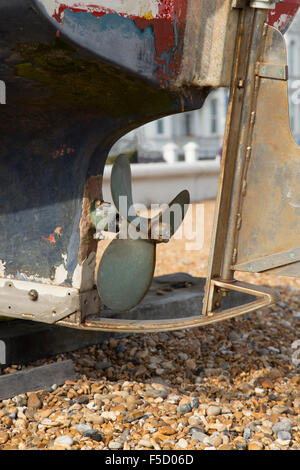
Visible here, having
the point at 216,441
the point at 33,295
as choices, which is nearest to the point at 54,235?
the point at 33,295

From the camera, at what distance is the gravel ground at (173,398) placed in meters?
2.78

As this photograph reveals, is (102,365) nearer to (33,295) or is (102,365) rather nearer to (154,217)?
(33,295)

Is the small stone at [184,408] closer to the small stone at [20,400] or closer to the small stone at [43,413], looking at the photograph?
the small stone at [43,413]

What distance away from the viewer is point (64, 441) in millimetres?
2693

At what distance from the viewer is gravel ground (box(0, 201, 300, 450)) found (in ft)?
9.11

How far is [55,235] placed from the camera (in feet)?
10.8

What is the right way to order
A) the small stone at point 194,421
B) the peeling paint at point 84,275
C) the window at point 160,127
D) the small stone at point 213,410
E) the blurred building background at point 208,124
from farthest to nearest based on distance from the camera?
the window at point 160,127, the blurred building background at point 208,124, the peeling paint at point 84,275, the small stone at point 213,410, the small stone at point 194,421

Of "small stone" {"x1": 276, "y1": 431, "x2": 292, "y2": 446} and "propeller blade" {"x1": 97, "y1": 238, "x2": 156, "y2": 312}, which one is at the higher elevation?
"propeller blade" {"x1": 97, "y1": 238, "x2": 156, "y2": 312}

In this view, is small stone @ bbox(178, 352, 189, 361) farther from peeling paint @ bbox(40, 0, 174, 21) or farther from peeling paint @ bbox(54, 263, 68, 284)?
peeling paint @ bbox(40, 0, 174, 21)

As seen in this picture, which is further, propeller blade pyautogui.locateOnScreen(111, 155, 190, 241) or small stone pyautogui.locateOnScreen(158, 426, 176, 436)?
propeller blade pyautogui.locateOnScreen(111, 155, 190, 241)

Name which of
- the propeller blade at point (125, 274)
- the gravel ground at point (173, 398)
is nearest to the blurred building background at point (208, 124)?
the gravel ground at point (173, 398)

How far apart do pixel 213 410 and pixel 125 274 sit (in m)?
0.78

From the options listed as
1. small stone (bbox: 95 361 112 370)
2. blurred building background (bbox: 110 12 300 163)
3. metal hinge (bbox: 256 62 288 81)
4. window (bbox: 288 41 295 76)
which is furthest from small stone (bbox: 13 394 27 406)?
window (bbox: 288 41 295 76)

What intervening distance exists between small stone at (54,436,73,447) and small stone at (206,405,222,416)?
0.69 m
